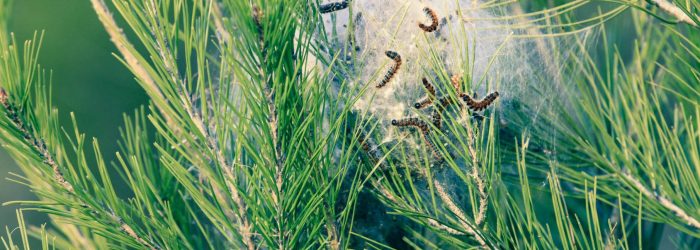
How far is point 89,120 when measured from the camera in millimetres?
4906

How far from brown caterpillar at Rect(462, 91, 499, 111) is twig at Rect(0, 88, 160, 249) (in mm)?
445

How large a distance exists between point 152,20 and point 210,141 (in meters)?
0.16

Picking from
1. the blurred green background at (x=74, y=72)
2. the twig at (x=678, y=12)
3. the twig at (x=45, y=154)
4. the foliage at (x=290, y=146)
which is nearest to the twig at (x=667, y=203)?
the foliage at (x=290, y=146)

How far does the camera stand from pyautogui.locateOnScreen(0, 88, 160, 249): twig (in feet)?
2.83

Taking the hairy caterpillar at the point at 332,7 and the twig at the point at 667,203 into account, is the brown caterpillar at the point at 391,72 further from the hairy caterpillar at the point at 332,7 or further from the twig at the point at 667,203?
the twig at the point at 667,203

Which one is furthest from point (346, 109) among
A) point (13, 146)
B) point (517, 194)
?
point (517, 194)

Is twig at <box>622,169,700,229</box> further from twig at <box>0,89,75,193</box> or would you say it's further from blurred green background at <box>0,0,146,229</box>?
blurred green background at <box>0,0,146,229</box>

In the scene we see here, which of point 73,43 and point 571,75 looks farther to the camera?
point 73,43

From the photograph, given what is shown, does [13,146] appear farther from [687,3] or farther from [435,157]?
[687,3]

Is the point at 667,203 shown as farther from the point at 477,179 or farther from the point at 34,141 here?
the point at 34,141

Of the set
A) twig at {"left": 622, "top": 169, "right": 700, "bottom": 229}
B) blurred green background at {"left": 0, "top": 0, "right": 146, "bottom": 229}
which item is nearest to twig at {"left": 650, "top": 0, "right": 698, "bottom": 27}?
twig at {"left": 622, "top": 169, "right": 700, "bottom": 229}

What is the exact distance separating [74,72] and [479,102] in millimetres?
4727

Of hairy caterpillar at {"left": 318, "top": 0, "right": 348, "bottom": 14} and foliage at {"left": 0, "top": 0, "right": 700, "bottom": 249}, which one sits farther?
hairy caterpillar at {"left": 318, "top": 0, "right": 348, "bottom": 14}

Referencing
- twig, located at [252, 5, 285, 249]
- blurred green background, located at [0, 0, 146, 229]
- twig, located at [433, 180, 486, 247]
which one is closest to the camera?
twig, located at [252, 5, 285, 249]
